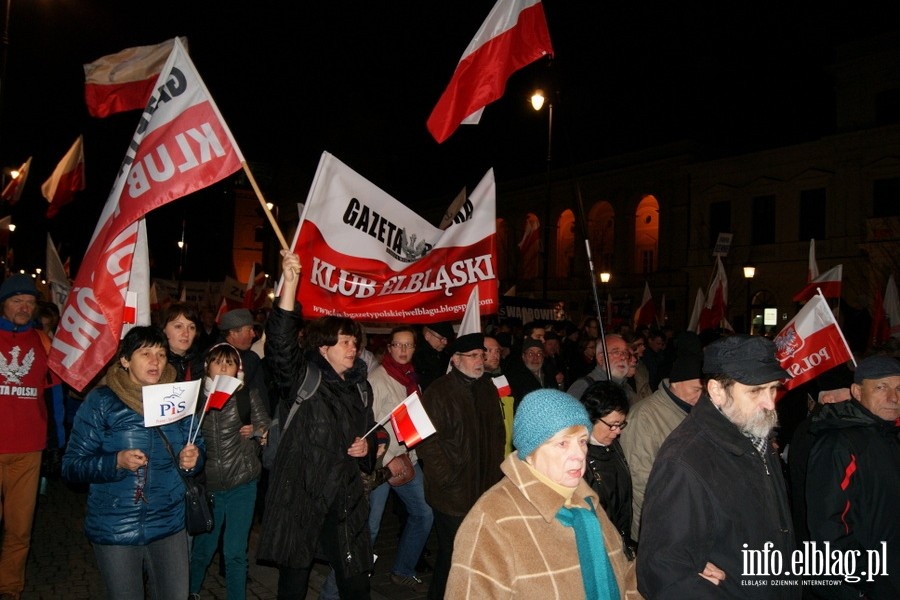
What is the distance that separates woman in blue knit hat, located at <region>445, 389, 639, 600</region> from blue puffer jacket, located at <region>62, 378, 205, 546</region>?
207 cm

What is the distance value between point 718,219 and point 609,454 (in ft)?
118

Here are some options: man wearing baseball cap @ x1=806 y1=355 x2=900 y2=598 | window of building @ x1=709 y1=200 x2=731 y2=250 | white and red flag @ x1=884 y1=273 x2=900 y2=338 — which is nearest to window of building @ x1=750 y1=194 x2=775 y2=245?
window of building @ x1=709 y1=200 x2=731 y2=250

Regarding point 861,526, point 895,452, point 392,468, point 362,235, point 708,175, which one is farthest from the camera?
point 708,175

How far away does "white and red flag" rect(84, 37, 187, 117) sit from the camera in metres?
5.93

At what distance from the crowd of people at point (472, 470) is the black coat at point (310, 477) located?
12 millimetres

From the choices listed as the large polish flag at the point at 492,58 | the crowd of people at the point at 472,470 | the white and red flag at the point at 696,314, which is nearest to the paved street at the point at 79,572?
the crowd of people at the point at 472,470

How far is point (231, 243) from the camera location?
72.9 meters

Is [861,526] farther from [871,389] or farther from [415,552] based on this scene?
[415,552]

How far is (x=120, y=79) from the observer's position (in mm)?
6004

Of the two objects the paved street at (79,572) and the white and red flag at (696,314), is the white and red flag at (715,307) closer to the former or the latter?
the white and red flag at (696,314)

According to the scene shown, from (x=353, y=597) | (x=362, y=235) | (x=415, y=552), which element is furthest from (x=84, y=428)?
(x=415, y=552)

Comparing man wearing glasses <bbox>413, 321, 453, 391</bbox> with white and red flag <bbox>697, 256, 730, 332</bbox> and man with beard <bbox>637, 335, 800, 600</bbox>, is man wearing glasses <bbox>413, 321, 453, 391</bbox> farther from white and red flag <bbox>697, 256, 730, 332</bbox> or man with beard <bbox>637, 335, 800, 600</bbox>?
white and red flag <bbox>697, 256, 730, 332</bbox>

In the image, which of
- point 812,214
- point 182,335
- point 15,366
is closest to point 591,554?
point 182,335

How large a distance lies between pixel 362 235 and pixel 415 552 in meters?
2.78
